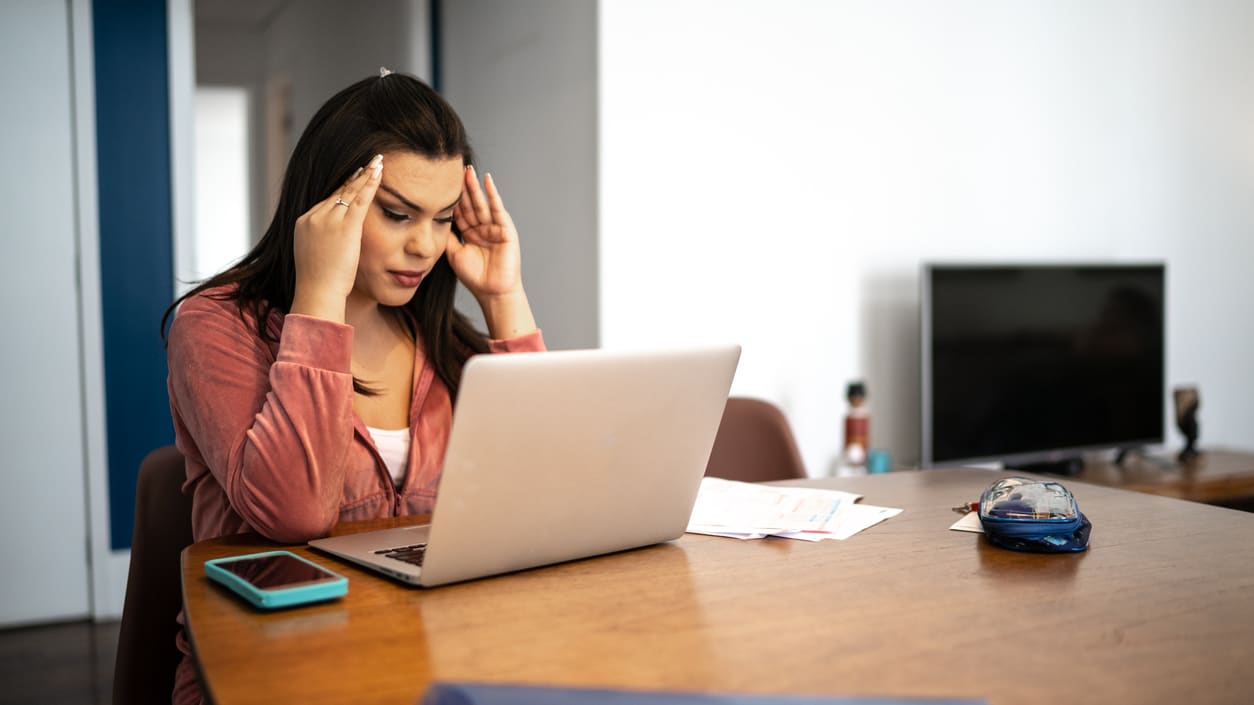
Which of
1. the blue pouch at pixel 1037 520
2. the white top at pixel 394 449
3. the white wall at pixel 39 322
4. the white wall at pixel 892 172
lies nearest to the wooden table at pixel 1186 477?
the white wall at pixel 892 172

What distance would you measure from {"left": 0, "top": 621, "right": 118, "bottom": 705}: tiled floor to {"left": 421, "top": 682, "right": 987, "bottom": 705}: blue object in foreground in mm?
2308

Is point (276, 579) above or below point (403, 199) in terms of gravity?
below

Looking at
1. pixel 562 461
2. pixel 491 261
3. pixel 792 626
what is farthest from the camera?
pixel 491 261

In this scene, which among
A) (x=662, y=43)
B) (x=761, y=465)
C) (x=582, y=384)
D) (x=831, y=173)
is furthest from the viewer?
(x=831, y=173)

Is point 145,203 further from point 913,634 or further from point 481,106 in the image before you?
point 913,634

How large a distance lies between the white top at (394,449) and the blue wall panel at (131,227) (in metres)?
2.13

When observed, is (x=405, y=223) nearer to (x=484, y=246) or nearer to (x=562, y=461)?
(x=484, y=246)

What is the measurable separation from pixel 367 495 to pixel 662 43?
187 centimetres

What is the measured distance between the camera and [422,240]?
1411 mm

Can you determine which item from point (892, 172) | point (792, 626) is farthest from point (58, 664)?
point (892, 172)

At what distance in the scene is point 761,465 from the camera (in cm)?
192

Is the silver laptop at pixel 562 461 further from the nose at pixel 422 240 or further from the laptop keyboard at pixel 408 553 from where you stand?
the nose at pixel 422 240

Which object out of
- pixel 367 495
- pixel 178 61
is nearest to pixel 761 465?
pixel 367 495

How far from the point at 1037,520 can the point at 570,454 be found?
48 centimetres
